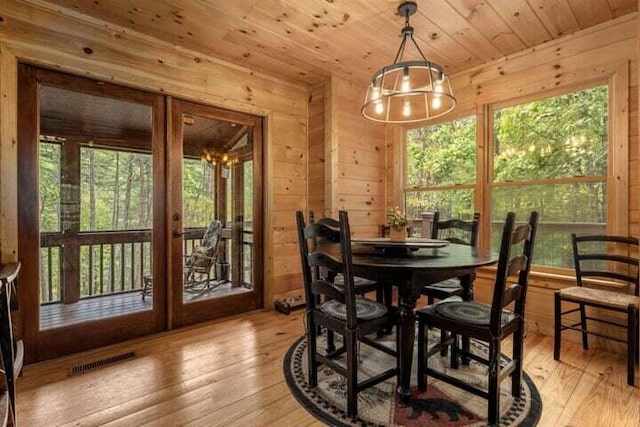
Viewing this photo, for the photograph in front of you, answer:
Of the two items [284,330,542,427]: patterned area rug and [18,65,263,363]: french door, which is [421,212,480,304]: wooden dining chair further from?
[18,65,263,363]: french door

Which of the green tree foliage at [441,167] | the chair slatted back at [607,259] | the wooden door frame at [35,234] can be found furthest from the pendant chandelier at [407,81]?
the wooden door frame at [35,234]

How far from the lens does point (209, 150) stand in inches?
126

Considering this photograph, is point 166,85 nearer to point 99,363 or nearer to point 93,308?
point 93,308

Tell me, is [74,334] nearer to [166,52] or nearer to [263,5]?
[166,52]

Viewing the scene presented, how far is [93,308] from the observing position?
2.59 metres

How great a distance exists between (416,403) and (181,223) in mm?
2358

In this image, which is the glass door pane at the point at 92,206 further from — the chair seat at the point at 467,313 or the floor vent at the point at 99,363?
the chair seat at the point at 467,313

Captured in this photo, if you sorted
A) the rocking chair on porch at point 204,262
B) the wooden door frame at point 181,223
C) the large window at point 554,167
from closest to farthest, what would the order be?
the large window at point 554,167 < the wooden door frame at point 181,223 < the rocking chair on porch at point 204,262

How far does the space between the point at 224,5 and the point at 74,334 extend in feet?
8.77

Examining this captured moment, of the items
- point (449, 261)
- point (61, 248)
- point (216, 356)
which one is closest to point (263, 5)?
point (449, 261)

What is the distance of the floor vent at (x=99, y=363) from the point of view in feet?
7.22

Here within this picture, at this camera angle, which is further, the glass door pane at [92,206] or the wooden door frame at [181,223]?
the wooden door frame at [181,223]

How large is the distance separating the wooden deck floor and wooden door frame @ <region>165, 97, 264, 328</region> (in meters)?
0.14

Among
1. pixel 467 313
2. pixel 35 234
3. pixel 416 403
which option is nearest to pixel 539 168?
pixel 467 313
